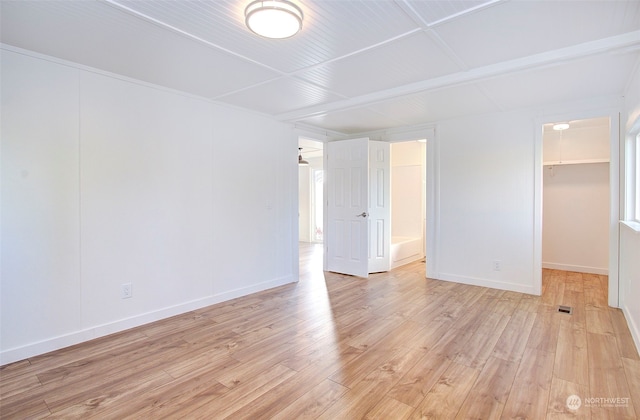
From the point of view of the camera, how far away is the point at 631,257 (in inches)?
115

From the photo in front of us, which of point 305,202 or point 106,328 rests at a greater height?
point 305,202

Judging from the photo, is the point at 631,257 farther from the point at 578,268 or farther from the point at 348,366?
the point at 348,366

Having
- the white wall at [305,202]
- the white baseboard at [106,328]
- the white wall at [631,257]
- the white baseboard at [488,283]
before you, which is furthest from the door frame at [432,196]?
the white wall at [305,202]

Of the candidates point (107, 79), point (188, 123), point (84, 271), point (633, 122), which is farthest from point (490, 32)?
point (84, 271)

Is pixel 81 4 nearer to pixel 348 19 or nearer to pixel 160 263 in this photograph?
pixel 348 19

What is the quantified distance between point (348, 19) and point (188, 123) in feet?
6.99

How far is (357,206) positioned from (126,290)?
3.19 metres

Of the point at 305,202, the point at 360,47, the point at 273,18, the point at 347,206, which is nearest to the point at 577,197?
the point at 347,206

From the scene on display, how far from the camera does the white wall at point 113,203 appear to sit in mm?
2398

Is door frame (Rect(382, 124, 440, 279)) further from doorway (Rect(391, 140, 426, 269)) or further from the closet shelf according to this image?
the closet shelf

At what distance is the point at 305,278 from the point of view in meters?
4.84

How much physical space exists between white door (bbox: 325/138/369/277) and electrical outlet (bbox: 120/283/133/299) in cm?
299

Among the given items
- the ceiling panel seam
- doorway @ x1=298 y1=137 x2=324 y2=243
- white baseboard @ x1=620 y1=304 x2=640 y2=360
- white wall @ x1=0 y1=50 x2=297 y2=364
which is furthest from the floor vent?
doorway @ x1=298 y1=137 x2=324 y2=243

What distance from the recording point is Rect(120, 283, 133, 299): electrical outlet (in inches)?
115
